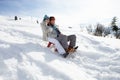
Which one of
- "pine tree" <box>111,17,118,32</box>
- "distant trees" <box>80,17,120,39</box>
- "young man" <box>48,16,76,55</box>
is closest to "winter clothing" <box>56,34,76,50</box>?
"young man" <box>48,16,76,55</box>

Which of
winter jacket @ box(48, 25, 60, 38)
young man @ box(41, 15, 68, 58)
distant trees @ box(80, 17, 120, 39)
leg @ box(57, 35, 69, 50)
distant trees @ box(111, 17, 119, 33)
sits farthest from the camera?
distant trees @ box(111, 17, 119, 33)

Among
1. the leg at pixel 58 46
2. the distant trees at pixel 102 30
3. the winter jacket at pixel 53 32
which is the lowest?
the distant trees at pixel 102 30

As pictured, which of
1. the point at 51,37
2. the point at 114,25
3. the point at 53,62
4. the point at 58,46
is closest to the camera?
the point at 53,62

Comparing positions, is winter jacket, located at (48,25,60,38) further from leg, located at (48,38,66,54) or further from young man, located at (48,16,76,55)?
leg, located at (48,38,66,54)

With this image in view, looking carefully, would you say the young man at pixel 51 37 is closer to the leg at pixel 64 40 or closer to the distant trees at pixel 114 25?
the leg at pixel 64 40

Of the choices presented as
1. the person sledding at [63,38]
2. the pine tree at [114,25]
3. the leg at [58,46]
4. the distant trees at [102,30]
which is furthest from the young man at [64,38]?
the pine tree at [114,25]

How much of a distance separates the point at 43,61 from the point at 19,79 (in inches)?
47.6

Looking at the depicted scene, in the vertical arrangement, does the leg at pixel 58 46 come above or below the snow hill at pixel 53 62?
above

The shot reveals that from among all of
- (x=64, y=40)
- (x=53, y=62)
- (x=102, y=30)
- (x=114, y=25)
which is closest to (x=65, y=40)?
(x=64, y=40)

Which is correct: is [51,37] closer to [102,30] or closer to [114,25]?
[102,30]

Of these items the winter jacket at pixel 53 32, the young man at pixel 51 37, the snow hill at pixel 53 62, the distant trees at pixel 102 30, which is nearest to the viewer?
the snow hill at pixel 53 62

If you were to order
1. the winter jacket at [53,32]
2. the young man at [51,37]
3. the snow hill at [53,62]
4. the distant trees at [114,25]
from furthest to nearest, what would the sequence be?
the distant trees at [114,25], the winter jacket at [53,32], the young man at [51,37], the snow hill at [53,62]

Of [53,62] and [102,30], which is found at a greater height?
[53,62]

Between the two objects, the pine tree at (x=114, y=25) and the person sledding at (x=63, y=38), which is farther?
the pine tree at (x=114, y=25)
